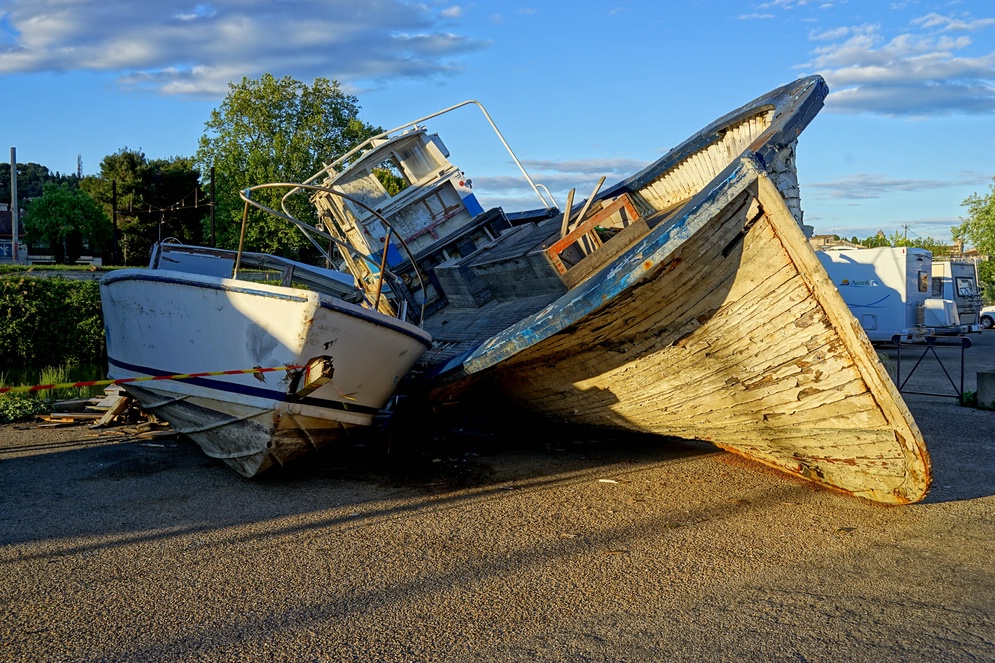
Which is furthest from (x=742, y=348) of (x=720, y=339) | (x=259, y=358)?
(x=259, y=358)

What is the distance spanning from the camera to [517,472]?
6.91m

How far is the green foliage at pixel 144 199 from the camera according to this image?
45.0 meters

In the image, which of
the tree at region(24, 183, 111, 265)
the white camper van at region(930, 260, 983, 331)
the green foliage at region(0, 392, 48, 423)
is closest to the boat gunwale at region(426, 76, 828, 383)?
the green foliage at region(0, 392, 48, 423)

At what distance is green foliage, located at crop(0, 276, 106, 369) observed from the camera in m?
11.0

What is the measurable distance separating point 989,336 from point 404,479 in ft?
84.1

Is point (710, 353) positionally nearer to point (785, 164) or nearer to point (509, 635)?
point (785, 164)

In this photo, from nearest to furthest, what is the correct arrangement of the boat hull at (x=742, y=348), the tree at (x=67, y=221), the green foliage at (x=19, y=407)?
the boat hull at (x=742, y=348)
the green foliage at (x=19, y=407)
the tree at (x=67, y=221)

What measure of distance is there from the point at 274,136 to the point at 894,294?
2647 centimetres

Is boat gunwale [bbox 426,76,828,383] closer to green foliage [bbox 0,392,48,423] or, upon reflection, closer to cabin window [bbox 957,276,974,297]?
green foliage [bbox 0,392,48,423]

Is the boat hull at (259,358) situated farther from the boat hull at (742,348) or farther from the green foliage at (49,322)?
the green foliage at (49,322)

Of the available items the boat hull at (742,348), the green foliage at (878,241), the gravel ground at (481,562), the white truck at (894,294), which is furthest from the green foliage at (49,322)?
the green foliage at (878,241)

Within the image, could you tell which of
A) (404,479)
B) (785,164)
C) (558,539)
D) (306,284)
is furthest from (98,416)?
(785,164)

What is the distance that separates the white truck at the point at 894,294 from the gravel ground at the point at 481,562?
12.5 meters

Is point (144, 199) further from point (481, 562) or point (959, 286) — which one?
point (481, 562)
